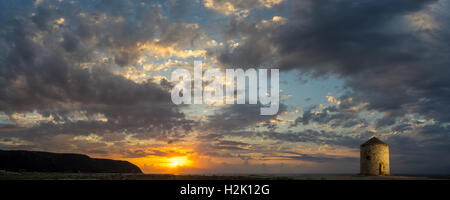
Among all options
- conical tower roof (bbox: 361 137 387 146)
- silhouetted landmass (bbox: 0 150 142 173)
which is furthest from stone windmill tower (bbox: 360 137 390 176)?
silhouetted landmass (bbox: 0 150 142 173)

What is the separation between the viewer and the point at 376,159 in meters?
45.4

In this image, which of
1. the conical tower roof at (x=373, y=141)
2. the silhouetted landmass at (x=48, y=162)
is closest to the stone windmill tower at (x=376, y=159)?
the conical tower roof at (x=373, y=141)

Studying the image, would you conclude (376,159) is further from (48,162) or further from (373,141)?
(48,162)

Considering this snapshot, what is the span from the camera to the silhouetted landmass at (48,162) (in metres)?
134

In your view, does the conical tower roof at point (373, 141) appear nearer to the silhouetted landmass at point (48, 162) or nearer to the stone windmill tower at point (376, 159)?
the stone windmill tower at point (376, 159)

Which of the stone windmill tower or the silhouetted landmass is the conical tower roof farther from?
the silhouetted landmass

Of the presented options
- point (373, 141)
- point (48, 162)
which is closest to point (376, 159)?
point (373, 141)

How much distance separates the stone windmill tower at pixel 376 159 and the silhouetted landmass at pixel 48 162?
123m

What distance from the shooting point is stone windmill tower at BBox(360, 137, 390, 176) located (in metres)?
45.3

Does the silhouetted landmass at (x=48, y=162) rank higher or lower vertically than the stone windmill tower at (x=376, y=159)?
lower
